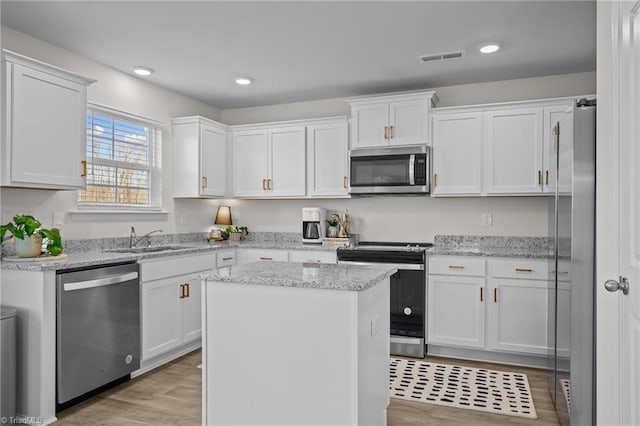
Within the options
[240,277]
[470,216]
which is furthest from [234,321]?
[470,216]

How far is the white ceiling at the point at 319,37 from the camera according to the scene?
2.79 m

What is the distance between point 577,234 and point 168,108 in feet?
12.7

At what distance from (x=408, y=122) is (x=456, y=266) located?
139cm

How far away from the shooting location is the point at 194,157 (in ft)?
14.8

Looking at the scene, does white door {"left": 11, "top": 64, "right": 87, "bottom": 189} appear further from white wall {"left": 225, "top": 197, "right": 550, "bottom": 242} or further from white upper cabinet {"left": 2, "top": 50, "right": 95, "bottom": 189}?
white wall {"left": 225, "top": 197, "right": 550, "bottom": 242}

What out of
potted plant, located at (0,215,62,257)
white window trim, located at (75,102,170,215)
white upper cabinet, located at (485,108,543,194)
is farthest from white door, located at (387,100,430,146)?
potted plant, located at (0,215,62,257)

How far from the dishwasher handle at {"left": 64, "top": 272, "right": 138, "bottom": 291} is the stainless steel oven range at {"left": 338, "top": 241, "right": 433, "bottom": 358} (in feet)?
6.74

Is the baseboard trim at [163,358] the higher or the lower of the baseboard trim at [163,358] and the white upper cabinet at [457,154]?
the lower

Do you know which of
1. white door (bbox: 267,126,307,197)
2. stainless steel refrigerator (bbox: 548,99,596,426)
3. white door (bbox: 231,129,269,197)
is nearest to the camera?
stainless steel refrigerator (bbox: 548,99,596,426)

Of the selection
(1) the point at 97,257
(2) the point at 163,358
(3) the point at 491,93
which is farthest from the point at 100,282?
(3) the point at 491,93

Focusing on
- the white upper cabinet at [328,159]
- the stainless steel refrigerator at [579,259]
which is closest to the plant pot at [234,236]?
the white upper cabinet at [328,159]

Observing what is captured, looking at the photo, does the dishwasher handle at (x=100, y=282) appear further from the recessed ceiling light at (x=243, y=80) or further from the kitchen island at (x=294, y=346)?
the recessed ceiling light at (x=243, y=80)

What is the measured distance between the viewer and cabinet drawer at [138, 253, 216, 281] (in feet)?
11.1
